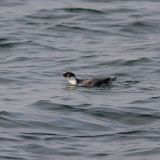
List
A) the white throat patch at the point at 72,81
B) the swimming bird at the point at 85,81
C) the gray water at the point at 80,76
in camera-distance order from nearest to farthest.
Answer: the gray water at the point at 80,76 < the swimming bird at the point at 85,81 < the white throat patch at the point at 72,81

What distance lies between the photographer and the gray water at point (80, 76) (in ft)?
46.1

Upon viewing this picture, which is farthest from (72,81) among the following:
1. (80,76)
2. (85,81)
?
(80,76)

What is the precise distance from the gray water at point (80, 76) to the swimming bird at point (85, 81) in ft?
0.41

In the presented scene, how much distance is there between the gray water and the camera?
1406cm

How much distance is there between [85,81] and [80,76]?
1.24 m

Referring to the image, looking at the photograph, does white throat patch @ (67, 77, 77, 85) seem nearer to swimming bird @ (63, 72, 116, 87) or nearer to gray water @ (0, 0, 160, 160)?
swimming bird @ (63, 72, 116, 87)

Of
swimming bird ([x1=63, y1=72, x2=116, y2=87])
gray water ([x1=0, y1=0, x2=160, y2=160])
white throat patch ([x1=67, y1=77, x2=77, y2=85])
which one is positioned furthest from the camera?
white throat patch ([x1=67, y1=77, x2=77, y2=85])

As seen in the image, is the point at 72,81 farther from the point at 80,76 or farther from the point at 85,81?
the point at 80,76

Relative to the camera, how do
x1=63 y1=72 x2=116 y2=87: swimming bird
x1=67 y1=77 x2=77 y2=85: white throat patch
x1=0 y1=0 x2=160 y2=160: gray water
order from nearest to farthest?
x1=0 y1=0 x2=160 y2=160: gray water
x1=63 y1=72 x2=116 y2=87: swimming bird
x1=67 y1=77 x2=77 y2=85: white throat patch

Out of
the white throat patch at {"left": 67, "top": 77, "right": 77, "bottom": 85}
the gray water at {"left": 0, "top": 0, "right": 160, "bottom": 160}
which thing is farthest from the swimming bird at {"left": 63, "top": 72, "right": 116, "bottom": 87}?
the gray water at {"left": 0, "top": 0, "right": 160, "bottom": 160}

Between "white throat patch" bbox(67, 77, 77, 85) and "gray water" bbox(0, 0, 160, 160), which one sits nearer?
"gray water" bbox(0, 0, 160, 160)

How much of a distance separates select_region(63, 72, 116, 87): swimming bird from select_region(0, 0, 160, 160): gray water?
12cm

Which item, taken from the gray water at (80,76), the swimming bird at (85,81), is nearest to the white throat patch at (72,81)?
the swimming bird at (85,81)

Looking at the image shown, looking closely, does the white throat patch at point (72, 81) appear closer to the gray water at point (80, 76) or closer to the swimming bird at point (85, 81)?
the swimming bird at point (85, 81)
